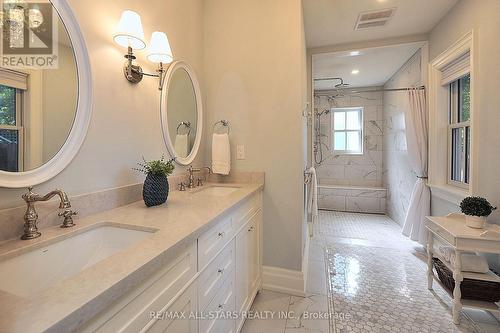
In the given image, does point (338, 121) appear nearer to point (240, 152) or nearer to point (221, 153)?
point (240, 152)

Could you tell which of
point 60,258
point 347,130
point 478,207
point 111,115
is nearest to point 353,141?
point 347,130

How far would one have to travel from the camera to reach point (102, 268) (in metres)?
0.59

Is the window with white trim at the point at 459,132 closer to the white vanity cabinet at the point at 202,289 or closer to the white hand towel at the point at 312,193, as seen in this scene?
the white hand towel at the point at 312,193

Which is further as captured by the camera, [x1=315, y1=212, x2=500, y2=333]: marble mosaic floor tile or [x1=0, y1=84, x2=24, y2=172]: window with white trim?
[x1=315, y1=212, x2=500, y2=333]: marble mosaic floor tile

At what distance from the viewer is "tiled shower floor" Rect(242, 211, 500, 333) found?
1.63 m

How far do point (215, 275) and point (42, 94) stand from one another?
42.6 inches

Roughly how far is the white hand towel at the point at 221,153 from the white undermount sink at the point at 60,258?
1160 mm

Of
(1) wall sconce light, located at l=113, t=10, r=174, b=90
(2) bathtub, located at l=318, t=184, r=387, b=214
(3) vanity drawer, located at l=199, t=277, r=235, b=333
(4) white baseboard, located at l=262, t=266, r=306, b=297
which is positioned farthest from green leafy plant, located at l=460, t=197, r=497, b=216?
(2) bathtub, located at l=318, t=184, r=387, b=214

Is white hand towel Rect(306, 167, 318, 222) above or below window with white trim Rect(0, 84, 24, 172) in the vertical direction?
below

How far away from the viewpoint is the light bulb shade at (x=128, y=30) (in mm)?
1194

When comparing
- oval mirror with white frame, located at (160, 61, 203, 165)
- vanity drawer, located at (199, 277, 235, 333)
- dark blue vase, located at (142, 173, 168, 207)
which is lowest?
vanity drawer, located at (199, 277, 235, 333)

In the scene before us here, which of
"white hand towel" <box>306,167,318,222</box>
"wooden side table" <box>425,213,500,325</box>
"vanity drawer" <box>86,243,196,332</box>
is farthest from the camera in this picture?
"white hand towel" <box>306,167,318,222</box>

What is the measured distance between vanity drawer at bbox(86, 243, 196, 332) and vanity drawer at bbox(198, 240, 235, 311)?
14 cm

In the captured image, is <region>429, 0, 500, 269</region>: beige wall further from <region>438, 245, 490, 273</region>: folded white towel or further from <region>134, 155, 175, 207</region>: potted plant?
<region>134, 155, 175, 207</region>: potted plant
